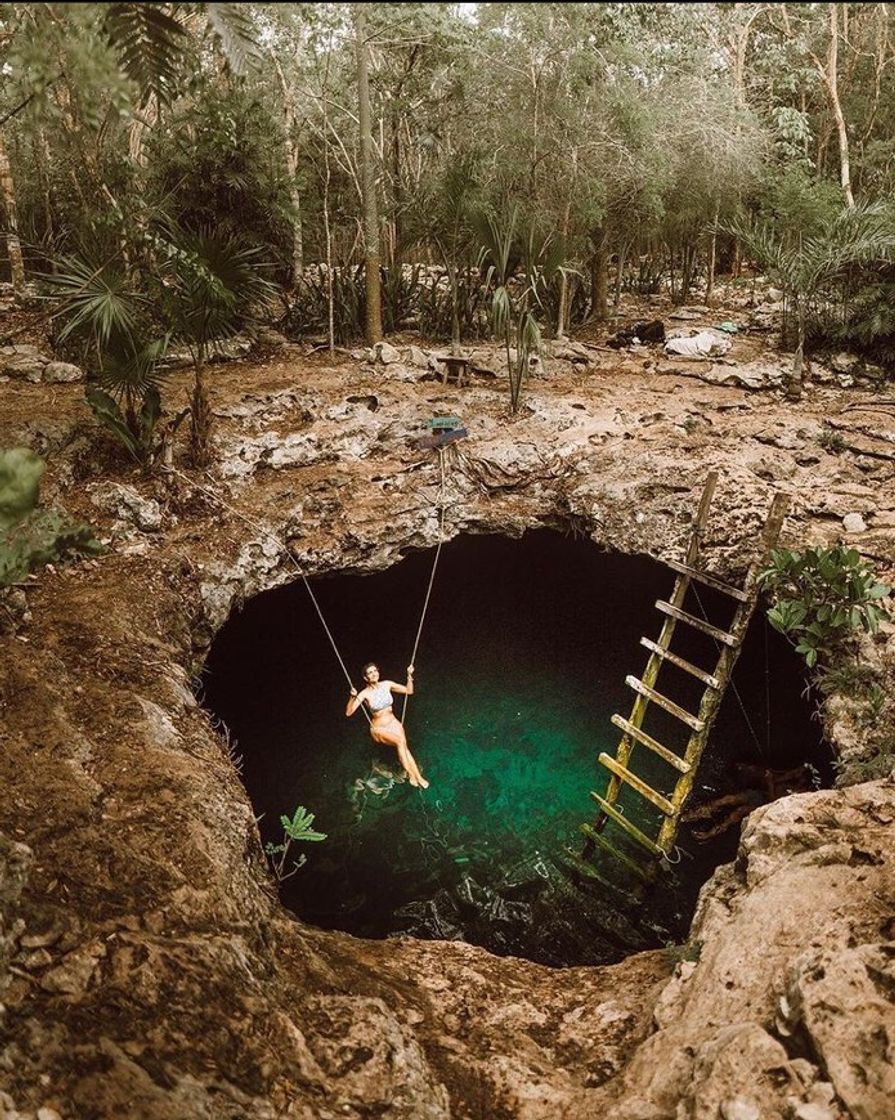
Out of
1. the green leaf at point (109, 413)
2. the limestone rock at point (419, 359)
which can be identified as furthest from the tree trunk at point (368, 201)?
the green leaf at point (109, 413)

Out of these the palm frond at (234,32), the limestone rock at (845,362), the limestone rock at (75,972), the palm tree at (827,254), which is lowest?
the limestone rock at (75,972)

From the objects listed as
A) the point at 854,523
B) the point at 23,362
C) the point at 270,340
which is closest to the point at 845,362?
the point at 854,523

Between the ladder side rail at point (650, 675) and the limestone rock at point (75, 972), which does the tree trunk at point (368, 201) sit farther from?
the limestone rock at point (75, 972)

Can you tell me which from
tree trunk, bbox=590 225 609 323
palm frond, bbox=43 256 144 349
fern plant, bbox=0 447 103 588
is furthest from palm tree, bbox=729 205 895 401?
fern plant, bbox=0 447 103 588

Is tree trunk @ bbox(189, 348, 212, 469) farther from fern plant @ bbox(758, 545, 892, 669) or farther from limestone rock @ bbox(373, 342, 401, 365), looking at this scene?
fern plant @ bbox(758, 545, 892, 669)

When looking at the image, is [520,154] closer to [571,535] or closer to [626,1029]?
[571,535]

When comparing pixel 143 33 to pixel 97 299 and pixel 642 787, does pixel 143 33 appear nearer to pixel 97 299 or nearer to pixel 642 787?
pixel 97 299
